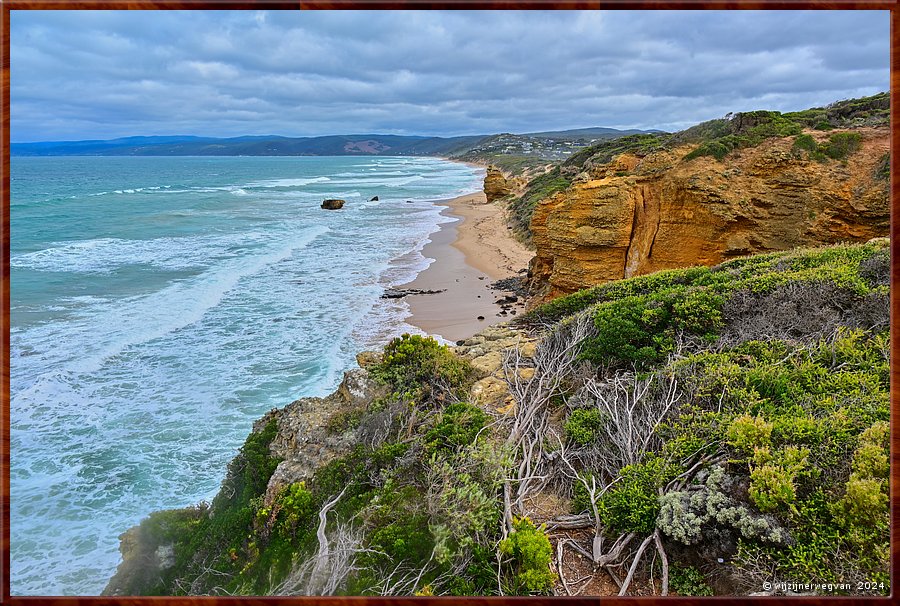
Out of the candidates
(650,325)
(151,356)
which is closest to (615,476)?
(650,325)

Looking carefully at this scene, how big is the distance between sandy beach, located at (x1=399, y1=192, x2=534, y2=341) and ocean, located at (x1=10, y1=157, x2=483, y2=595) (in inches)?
29.9

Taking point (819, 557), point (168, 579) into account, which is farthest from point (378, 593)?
point (819, 557)

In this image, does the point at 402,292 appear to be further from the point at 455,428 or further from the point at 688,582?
the point at 688,582

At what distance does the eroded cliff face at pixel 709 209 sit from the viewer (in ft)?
28.8

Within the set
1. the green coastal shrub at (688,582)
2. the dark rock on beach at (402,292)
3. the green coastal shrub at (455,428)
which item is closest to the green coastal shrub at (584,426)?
the green coastal shrub at (455,428)

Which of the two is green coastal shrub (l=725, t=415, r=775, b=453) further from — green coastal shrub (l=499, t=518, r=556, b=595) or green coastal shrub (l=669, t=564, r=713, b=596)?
green coastal shrub (l=499, t=518, r=556, b=595)

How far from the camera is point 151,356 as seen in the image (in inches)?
377

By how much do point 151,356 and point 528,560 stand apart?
29.7ft

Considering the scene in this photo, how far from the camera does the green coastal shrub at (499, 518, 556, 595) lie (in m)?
2.81

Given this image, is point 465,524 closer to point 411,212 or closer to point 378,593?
point 378,593

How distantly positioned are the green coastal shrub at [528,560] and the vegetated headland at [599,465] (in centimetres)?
2

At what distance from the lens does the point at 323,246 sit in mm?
21062

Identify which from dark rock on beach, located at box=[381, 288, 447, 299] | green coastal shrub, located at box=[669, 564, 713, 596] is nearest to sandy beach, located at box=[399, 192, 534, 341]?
dark rock on beach, located at box=[381, 288, 447, 299]

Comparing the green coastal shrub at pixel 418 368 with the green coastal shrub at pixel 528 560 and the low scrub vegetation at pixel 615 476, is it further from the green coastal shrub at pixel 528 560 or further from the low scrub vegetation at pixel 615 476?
the green coastal shrub at pixel 528 560
